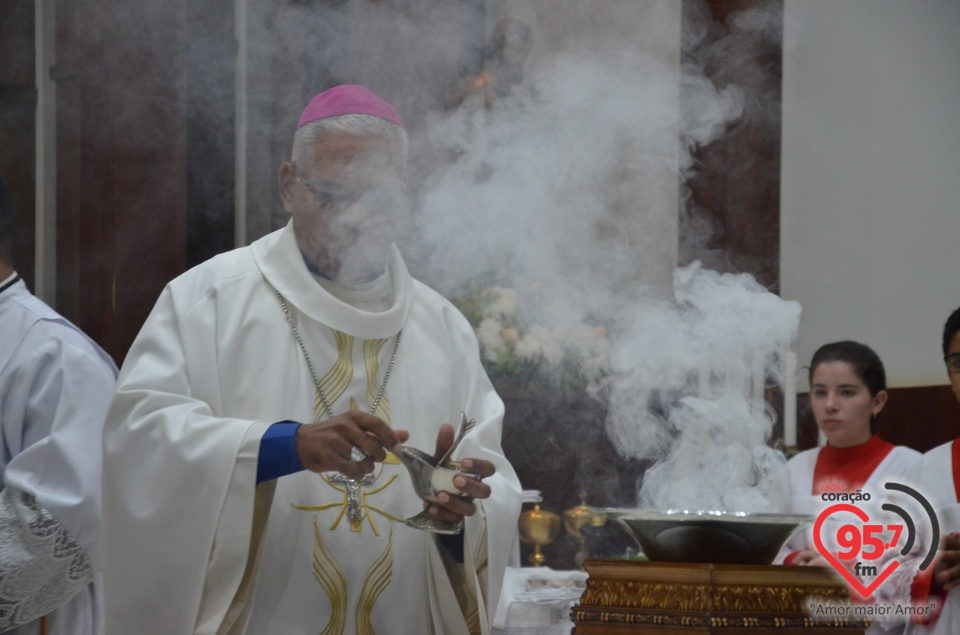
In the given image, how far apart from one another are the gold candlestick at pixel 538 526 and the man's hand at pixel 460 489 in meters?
2.19

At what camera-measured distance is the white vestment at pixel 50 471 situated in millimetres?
2979

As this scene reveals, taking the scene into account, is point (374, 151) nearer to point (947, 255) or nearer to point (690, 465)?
point (690, 465)

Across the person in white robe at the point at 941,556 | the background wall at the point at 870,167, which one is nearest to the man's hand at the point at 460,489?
the person in white robe at the point at 941,556

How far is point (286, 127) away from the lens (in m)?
5.74

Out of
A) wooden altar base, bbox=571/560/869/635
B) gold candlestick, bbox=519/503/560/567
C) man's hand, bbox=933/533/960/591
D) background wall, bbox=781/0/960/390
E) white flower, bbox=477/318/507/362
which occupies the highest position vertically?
background wall, bbox=781/0/960/390

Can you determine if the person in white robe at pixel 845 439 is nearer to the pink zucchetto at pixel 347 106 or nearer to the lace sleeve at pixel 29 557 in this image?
the pink zucchetto at pixel 347 106

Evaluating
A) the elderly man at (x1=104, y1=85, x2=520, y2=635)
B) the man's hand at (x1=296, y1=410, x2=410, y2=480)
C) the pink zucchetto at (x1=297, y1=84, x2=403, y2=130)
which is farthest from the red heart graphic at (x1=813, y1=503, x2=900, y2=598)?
the pink zucchetto at (x1=297, y1=84, x2=403, y2=130)

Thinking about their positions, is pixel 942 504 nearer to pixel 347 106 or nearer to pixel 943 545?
pixel 943 545

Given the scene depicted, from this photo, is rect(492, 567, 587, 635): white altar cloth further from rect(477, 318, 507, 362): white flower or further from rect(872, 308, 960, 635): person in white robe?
rect(872, 308, 960, 635): person in white robe

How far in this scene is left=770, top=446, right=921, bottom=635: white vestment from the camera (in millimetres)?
3802

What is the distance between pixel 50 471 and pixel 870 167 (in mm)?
4699

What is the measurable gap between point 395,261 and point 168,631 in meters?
1.04

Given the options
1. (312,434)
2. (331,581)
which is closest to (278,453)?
(312,434)

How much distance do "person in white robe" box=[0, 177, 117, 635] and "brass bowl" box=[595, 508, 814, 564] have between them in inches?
59.2
